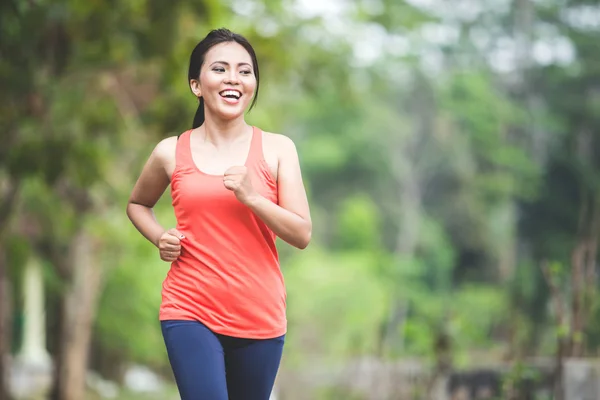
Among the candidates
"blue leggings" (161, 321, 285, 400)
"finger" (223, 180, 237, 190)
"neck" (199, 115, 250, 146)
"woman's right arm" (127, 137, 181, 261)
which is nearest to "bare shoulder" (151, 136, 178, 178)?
"woman's right arm" (127, 137, 181, 261)

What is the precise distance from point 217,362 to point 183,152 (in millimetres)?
705

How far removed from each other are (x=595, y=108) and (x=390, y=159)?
683 inches

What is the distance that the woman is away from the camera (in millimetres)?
3861

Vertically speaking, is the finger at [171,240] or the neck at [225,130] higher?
the neck at [225,130]

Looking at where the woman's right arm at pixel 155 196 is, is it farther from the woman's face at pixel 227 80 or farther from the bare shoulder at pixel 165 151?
the woman's face at pixel 227 80

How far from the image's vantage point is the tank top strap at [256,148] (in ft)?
13.0

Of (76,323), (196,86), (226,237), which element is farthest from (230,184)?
(76,323)

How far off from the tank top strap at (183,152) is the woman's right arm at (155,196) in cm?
2

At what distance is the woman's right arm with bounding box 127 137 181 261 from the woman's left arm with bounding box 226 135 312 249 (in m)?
0.34

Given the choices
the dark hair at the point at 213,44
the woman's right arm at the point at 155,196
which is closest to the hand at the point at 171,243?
the woman's right arm at the point at 155,196

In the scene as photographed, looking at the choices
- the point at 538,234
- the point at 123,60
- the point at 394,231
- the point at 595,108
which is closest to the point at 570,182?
the point at 538,234

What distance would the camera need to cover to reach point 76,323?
2077 cm

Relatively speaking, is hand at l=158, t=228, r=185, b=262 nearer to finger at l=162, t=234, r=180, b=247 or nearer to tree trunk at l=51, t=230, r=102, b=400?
finger at l=162, t=234, r=180, b=247

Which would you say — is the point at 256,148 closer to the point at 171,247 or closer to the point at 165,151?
the point at 165,151
